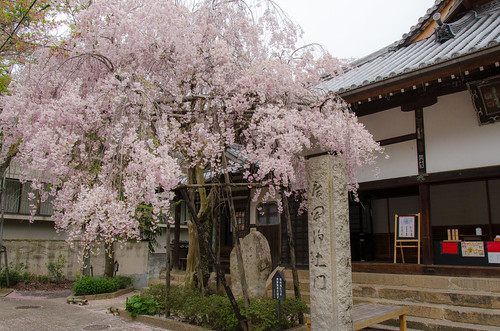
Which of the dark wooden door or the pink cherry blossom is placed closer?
the pink cherry blossom

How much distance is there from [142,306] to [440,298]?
23.1 feet

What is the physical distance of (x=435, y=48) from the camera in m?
9.88

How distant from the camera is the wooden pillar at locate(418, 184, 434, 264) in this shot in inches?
338

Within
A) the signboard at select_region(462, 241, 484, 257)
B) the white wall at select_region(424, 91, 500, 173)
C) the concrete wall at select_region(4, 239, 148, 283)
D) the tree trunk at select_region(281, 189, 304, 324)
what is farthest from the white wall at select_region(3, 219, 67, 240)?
the signboard at select_region(462, 241, 484, 257)

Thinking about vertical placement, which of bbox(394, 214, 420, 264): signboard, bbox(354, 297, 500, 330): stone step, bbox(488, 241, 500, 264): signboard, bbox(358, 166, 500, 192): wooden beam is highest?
bbox(358, 166, 500, 192): wooden beam

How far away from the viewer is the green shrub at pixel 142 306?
30.0 ft

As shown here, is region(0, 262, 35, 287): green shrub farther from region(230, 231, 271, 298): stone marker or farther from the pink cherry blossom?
region(230, 231, 271, 298): stone marker

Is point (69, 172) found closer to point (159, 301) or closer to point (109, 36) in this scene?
point (109, 36)

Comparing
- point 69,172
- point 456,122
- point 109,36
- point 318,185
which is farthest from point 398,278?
point 109,36

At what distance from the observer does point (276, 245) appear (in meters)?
12.4

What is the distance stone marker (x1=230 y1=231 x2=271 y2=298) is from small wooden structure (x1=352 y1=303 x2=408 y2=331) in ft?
11.7

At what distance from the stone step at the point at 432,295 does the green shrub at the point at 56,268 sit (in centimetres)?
1561

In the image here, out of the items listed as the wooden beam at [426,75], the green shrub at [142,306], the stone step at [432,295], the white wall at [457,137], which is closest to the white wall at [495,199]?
the white wall at [457,137]

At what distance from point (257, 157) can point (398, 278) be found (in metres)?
4.72
